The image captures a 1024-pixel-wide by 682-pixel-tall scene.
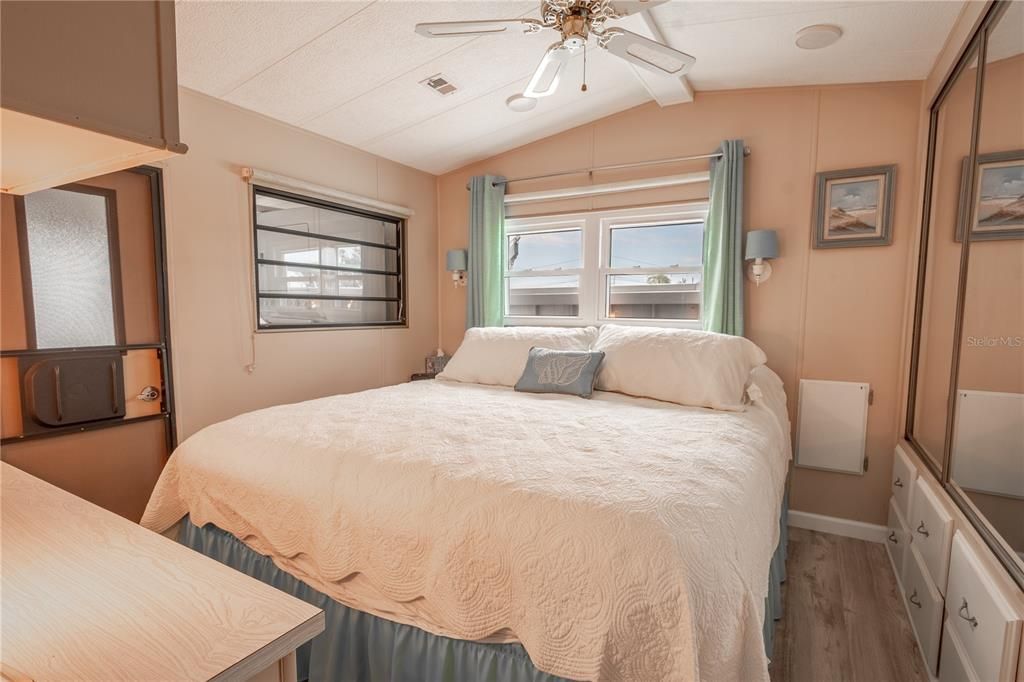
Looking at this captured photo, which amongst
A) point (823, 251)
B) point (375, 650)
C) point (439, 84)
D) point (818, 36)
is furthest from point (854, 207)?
point (375, 650)

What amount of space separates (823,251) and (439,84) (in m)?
2.30

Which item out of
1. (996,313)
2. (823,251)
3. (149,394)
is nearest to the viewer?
(996,313)

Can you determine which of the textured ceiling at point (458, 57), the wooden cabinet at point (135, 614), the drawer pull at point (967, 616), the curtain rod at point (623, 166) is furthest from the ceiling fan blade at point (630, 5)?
the drawer pull at point (967, 616)

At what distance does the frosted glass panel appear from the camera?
203cm

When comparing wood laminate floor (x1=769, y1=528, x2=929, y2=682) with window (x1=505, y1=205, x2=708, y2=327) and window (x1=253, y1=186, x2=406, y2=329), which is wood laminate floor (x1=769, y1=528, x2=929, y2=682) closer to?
window (x1=505, y1=205, x2=708, y2=327)

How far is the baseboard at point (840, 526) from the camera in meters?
2.64

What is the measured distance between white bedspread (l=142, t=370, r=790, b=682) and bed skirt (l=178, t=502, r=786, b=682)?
45mm

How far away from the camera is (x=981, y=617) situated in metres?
1.23

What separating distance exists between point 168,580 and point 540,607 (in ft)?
2.25

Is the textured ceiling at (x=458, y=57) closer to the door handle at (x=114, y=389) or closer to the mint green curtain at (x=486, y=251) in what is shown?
the mint green curtain at (x=486, y=251)

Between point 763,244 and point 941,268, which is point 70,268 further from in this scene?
point 941,268

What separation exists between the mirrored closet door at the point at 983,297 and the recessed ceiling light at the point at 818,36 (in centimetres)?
49

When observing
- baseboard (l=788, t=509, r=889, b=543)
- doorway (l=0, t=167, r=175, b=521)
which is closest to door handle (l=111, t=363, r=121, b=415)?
doorway (l=0, t=167, r=175, b=521)

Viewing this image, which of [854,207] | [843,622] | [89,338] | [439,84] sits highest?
Answer: [439,84]
